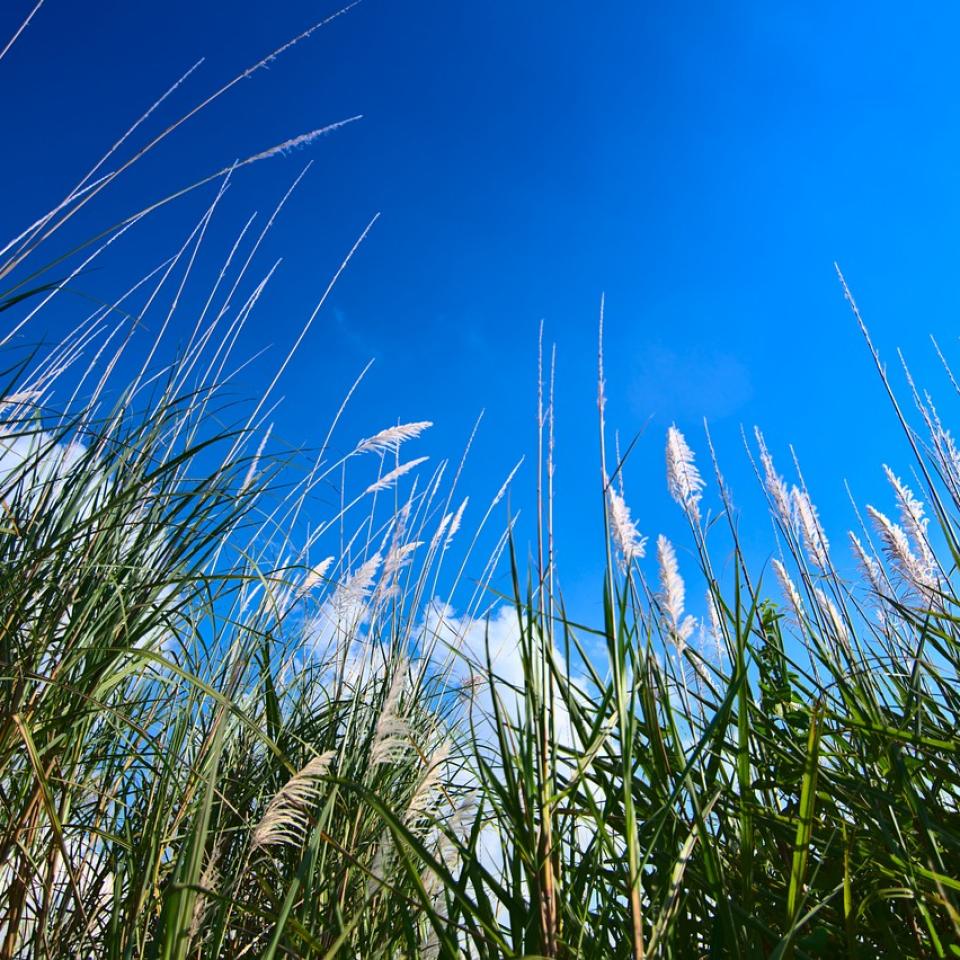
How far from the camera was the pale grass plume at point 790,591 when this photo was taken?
1.54 m

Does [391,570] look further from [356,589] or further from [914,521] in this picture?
[914,521]

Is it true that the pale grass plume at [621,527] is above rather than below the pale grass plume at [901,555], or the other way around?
below

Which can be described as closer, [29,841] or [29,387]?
[29,841]

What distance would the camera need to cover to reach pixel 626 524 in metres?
1.19

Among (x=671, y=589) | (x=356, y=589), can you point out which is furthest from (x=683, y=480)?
(x=356, y=589)

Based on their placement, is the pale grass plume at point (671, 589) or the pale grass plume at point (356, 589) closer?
the pale grass plume at point (671, 589)

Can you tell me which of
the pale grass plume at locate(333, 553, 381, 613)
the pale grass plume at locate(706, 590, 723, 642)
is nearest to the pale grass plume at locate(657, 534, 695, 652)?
the pale grass plume at locate(706, 590, 723, 642)

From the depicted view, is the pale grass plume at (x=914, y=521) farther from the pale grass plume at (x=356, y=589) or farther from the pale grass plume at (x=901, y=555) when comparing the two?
the pale grass plume at (x=356, y=589)

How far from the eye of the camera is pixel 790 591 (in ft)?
5.88

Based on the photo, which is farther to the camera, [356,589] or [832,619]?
[356,589]

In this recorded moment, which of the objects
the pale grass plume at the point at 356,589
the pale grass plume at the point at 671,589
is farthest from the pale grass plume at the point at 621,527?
the pale grass plume at the point at 356,589

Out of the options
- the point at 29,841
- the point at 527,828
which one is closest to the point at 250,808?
the point at 29,841

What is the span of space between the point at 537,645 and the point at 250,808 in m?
1.47

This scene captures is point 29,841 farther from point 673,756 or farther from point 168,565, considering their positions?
point 673,756
